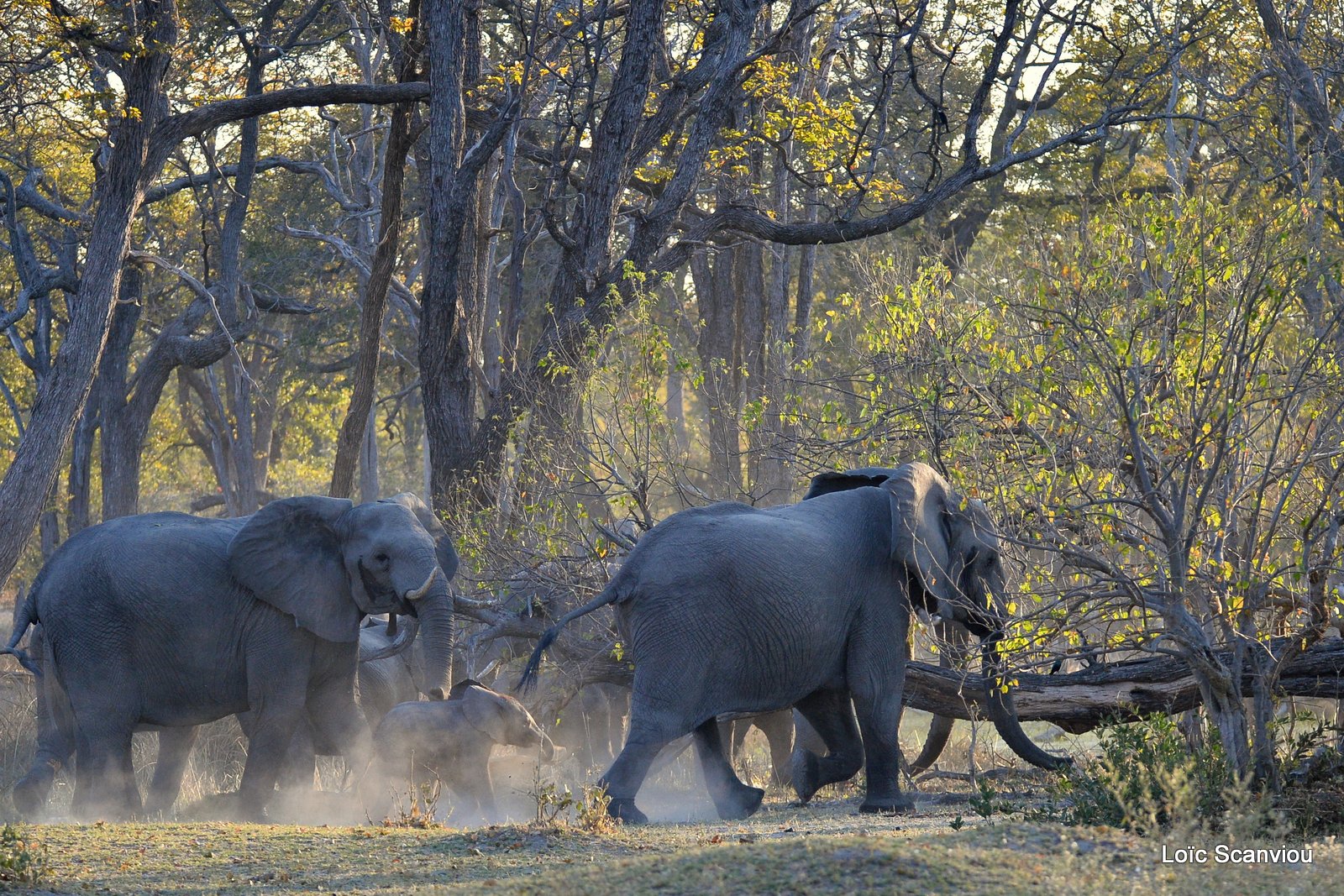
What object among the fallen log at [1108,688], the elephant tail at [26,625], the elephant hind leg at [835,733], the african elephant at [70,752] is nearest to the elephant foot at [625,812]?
the elephant hind leg at [835,733]

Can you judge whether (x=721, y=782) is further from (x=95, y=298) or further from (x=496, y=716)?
(x=95, y=298)

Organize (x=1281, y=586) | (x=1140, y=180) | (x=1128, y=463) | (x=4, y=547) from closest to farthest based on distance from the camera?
(x=1281, y=586)
(x=1128, y=463)
(x=4, y=547)
(x=1140, y=180)

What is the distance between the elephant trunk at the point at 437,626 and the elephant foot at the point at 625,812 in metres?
2.24

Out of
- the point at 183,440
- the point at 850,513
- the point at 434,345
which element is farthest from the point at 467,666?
the point at 183,440

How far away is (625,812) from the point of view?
9.83m

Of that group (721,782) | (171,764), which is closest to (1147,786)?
(721,782)

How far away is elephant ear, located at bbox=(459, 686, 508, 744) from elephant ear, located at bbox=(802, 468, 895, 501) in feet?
9.26

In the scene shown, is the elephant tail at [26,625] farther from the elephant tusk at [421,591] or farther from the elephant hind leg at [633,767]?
the elephant hind leg at [633,767]

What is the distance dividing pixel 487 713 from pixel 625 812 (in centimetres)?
226

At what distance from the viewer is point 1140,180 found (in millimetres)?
28781

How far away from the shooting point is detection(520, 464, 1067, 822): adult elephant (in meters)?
10.0

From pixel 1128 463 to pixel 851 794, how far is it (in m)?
4.31

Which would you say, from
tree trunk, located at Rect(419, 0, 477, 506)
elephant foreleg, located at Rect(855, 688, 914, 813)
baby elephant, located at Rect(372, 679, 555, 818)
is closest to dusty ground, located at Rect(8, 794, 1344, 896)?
elephant foreleg, located at Rect(855, 688, 914, 813)

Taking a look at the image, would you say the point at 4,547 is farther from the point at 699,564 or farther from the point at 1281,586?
the point at 1281,586
